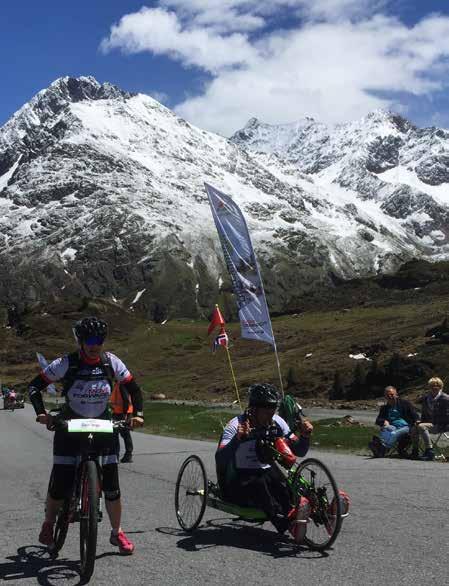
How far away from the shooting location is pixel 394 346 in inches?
2415

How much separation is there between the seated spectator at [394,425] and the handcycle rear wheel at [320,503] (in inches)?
368

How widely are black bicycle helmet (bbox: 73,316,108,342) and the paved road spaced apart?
2.13m

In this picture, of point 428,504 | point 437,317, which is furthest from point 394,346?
point 428,504

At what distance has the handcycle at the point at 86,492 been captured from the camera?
21.2ft

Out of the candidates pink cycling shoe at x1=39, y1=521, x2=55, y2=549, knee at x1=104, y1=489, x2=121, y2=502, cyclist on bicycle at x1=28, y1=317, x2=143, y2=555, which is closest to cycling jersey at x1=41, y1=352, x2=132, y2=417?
cyclist on bicycle at x1=28, y1=317, x2=143, y2=555

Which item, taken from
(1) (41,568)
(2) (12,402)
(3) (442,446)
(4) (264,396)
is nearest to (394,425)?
(3) (442,446)

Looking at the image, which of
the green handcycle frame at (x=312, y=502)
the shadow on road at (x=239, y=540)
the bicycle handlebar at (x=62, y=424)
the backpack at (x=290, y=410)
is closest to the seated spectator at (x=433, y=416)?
the backpack at (x=290, y=410)

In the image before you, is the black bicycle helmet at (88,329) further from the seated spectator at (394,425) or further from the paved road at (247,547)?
the seated spectator at (394,425)

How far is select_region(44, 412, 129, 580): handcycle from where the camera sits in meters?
6.45

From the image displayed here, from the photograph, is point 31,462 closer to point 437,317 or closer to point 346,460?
point 346,460

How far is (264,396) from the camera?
7.96 meters

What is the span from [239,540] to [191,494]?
35.9 inches

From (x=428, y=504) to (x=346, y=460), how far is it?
21.6 ft

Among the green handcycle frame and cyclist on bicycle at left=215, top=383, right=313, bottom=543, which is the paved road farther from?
cyclist on bicycle at left=215, top=383, right=313, bottom=543
